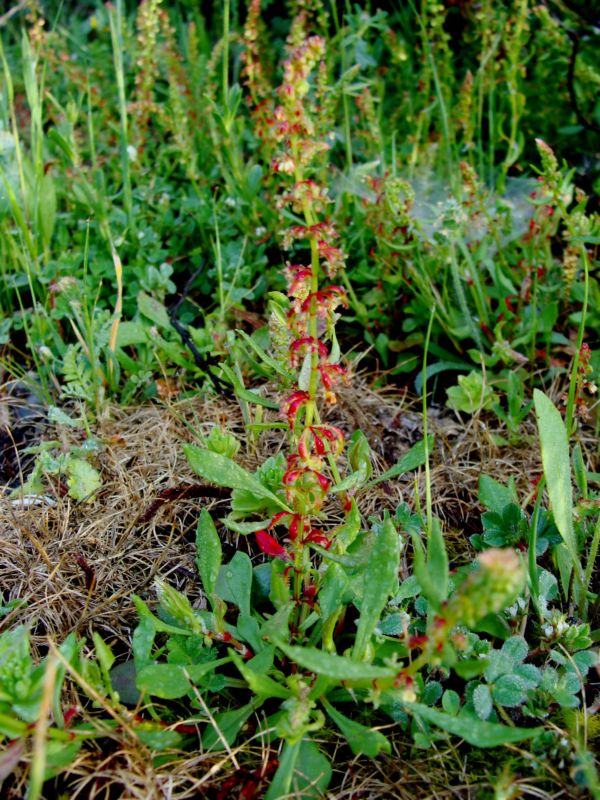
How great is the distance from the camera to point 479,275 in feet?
7.55

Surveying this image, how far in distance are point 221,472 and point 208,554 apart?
181mm

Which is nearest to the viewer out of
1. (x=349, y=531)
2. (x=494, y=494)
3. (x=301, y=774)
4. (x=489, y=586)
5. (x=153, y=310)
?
(x=489, y=586)

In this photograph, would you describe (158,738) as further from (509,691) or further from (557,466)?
(557,466)

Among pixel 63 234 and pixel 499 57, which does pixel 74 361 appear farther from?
pixel 499 57

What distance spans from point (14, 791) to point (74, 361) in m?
1.11

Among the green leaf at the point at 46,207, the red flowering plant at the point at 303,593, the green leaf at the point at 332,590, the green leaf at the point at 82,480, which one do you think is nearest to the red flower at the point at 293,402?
the red flowering plant at the point at 303,593

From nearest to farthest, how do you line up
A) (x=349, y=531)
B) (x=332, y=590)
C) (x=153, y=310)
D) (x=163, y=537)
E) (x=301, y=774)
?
(x=301, y=774) < (x=332, y=590) < (x=349, y=531) < (x=163, y=537) < (x=153, y=310)

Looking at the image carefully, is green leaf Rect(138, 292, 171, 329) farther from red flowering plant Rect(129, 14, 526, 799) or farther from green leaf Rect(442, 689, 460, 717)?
green leaf Rect(442, 689, 460, 717)

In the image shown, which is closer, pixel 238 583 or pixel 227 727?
pixel 227 727

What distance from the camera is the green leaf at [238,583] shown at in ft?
4.84

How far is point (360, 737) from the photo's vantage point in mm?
1241

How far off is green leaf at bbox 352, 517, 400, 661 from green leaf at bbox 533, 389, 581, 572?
0.41 meters

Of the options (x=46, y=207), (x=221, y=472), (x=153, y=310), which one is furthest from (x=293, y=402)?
(x=46, y=207)

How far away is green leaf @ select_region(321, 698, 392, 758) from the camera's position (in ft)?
4.00
